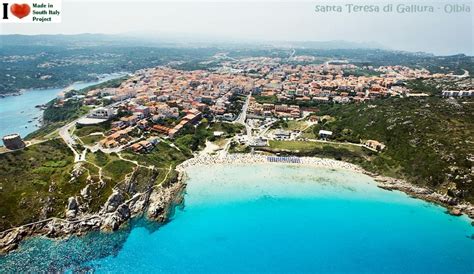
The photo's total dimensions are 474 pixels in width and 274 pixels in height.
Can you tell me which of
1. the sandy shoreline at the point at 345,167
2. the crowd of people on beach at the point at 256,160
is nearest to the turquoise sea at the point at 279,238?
the sandy shoreline at the point at 345,167

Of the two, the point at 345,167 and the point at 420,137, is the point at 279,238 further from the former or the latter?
the point at 420,137

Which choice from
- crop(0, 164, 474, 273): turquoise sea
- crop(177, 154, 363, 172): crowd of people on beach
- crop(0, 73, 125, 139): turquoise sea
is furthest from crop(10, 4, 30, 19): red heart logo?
crop(0, 73, 125, 139): turquoise sea

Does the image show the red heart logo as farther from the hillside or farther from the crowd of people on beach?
the hillside

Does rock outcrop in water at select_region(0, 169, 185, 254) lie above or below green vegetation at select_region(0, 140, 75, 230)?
below

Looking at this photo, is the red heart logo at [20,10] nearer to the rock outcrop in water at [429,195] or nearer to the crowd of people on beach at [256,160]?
the crowd of people on beach at [256,160]

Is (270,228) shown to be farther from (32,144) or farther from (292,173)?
(32,144)

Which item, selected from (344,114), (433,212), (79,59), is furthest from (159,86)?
(79,59)
